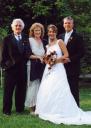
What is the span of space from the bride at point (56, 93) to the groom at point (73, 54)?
15 cm

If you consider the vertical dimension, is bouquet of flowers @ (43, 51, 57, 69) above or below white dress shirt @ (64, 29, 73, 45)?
below

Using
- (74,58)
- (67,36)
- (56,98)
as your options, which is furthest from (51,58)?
(56,98)

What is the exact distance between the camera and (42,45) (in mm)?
12383

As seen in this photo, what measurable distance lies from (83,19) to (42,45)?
10.7m

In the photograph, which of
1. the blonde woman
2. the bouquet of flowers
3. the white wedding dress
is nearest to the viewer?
A: the white wedding dress

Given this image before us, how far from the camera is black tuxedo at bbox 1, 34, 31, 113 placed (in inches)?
475

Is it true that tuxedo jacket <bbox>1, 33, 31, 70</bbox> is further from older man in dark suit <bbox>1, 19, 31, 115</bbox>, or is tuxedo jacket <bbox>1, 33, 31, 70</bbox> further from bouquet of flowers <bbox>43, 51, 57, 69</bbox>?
bouquet of flowers <bbox>43, 51, 57, 69</bbox>

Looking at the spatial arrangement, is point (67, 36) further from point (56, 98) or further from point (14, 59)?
point (56, 98)

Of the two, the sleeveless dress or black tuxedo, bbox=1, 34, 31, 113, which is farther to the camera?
the sleeveless dress

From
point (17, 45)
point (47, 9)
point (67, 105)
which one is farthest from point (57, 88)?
point (47, 9)

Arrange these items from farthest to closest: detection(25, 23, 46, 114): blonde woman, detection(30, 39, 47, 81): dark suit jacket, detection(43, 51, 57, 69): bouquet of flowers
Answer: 1. detection(30, 39, 47, 81): dark suit jacket
2. detection(25, 23, 46, 114): blonde woman
3. detection(43, 51, 57, 69): bouquet of flowers

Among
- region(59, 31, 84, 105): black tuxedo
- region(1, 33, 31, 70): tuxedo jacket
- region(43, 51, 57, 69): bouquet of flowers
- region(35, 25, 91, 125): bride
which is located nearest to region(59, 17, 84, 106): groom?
region(59, 31, 84, 105): black tuxedo

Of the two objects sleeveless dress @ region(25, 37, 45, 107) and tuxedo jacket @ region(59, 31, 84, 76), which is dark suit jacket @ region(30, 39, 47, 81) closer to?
sleeveless dress @ region(25, 37, 45, 107)

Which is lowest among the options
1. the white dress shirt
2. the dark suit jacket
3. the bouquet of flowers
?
the dark suit jacket
